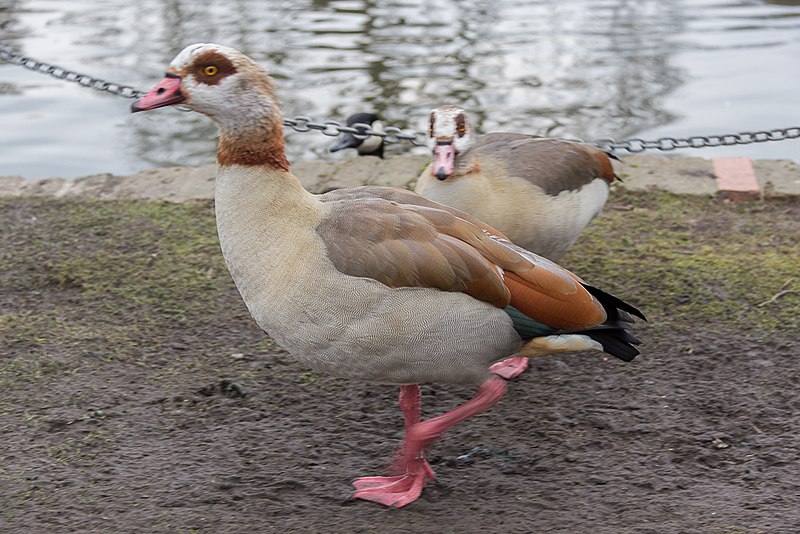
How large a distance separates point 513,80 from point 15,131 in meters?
4.46

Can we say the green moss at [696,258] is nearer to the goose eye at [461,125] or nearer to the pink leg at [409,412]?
the goose eye at [461,125]

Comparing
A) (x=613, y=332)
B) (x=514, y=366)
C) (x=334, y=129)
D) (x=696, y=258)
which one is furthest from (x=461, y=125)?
(x=696, y=258)

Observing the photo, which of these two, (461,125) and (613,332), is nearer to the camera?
(613,332)

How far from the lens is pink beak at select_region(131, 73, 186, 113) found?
332 cm

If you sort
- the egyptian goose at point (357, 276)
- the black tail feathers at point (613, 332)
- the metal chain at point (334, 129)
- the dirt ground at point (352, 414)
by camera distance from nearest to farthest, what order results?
1. the egyptian goose at point (357, 276)
2. the dirt ground at point (352, 414)
3. the black tail feathers at point (613, 332)
4. the metal chain at point (334, 129)

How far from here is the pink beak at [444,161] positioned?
4492mm

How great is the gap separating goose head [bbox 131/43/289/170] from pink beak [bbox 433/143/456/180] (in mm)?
1242

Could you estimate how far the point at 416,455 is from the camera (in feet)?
11.4

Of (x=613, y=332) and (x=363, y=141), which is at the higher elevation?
(x=613, y=332)

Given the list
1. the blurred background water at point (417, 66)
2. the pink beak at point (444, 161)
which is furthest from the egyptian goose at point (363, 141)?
the pink beak at point (444, 161)

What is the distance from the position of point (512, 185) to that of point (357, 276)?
1.56 metres

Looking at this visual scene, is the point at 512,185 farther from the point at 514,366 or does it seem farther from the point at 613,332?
the point at 613,332

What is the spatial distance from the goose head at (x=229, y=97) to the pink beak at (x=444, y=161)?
1242 mm

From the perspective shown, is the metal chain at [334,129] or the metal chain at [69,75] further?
the metal chain at [69,75]
